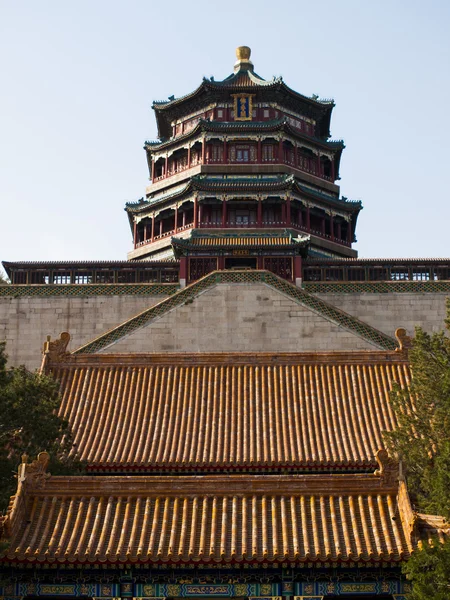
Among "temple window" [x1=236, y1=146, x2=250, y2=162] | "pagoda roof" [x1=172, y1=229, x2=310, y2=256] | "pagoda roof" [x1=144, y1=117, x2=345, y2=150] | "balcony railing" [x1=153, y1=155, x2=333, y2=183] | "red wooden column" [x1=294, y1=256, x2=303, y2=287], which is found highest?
"pagoda roof" [x1=144, y1=117, x2=345, y2=150]

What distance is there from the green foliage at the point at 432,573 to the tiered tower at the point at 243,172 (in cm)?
2832

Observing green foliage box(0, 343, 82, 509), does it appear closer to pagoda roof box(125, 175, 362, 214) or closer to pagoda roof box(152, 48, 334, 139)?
pagoda roof box(125, 175, 362, 214)

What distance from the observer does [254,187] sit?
45.3 m

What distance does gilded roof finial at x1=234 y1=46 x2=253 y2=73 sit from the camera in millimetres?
52250

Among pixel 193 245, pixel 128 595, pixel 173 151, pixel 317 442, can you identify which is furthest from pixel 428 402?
pixel 173 151

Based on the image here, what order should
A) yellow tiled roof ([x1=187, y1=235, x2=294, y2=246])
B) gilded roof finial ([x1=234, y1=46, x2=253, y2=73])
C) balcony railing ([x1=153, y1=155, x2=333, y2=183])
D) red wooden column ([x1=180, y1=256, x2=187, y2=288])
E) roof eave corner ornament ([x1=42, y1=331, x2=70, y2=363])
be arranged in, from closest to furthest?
roof eave corner ornament ([x1=42, y1=331, x2=70, y2=363]) < yellow tiled roof ([x1=187, y1=235, x2=294, y2=246]) < red wooden column ([x1=180, y1=256, x2=187, y2=288]) < balcony railing ([x1=153, y1=155, x2=333, y2=183]) < gilded roof finial ([x1=234, y1=46, x2=253, y2=73])

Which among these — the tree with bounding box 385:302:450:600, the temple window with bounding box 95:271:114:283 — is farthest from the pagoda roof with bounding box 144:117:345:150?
the tree with bounding box 385:302:450:600

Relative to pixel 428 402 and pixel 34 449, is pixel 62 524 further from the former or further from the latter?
pixel 428 402

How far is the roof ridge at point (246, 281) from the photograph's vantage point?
110 ft

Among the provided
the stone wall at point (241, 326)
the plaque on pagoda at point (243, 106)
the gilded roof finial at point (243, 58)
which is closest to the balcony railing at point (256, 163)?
the plaque on pagoda at point (243, 106)

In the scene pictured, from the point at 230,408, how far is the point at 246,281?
1197 centimetres

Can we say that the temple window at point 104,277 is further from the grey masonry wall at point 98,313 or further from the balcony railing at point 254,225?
the balcony railing at point 254,225

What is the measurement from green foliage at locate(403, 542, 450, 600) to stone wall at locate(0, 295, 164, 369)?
1063 inches

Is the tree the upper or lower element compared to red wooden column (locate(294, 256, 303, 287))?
lower
